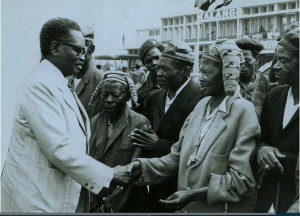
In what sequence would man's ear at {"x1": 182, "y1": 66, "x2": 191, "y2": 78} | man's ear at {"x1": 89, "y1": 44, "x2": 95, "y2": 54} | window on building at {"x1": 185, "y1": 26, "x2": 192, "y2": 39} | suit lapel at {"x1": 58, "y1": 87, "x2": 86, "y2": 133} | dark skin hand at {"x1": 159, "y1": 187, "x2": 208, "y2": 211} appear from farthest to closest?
man's ear at {"x1": 89, "y1": 44, "x2": 95, "y2": 54}
window on building at {"x1": 185, "y1": 26, "x2": 192, "y2": 39}
man's ear at {"x1": 182, "y1": 66, "x2": 191, "y2": 78}
suit lapel at {"x1": 58, "y1": 87, "x2": 86, "y2": 133}
dark skin hand at {"x1": 159, "y1": 187, "x2": 208, "y2": 211}

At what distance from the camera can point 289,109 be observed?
301 centimetres

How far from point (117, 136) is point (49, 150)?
103 cm

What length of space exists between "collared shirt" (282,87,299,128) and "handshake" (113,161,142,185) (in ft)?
3.56

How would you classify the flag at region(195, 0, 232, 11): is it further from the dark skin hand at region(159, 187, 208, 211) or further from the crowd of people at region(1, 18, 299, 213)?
the dark skin hand at region(159, 187, 208, 211)

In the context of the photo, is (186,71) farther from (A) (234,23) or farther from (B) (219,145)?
(B) (219,145)

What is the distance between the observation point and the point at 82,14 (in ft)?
15.5

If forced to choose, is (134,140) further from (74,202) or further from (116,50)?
(116,50)

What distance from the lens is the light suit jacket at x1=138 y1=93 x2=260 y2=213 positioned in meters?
2.96

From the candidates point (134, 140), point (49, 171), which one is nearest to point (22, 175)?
point (49, 171)

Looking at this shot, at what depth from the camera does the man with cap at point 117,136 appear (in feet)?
12.9

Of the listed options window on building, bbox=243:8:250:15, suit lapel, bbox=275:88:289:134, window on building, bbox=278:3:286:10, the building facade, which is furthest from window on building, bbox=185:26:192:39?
suit lapel, bbox=275:88:289:134

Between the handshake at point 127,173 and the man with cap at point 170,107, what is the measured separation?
0.88ft

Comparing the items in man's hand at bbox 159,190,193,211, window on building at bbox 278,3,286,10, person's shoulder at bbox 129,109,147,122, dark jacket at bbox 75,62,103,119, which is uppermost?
window on building at bbox 278,3,286,10

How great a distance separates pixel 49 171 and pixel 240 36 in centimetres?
221
